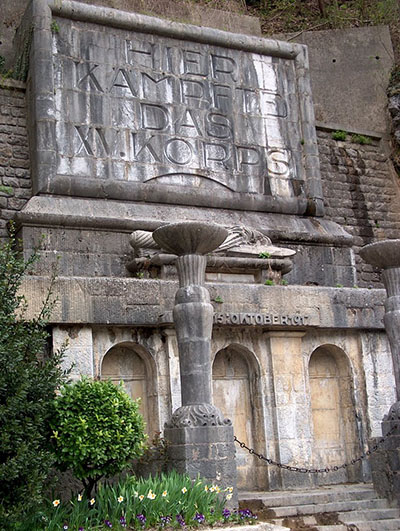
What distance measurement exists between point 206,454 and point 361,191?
9443 millimetres

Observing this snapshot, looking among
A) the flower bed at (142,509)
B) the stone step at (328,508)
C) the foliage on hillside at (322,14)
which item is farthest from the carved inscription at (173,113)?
the flower bed at (142,509)

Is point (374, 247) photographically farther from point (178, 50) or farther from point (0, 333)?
point (178, 50)

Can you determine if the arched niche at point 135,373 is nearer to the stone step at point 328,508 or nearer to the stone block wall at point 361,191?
the stone step at point 328,508

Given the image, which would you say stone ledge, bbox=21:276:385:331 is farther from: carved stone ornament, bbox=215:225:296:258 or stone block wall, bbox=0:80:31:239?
stone block wall, bbox=0:80:31:239

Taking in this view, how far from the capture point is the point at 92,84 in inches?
551

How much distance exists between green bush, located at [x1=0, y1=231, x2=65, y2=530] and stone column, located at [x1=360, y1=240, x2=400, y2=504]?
435cm

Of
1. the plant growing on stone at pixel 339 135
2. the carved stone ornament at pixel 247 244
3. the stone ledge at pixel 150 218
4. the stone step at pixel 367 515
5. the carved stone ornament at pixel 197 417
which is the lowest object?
the stone step at pixel 367 515

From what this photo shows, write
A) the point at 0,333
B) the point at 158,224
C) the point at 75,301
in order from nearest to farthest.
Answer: the point at 0,333
the point at 75,301
the point at 158,224

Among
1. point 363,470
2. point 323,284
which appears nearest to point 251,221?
point 323,284

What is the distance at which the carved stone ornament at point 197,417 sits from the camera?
30.5 ft

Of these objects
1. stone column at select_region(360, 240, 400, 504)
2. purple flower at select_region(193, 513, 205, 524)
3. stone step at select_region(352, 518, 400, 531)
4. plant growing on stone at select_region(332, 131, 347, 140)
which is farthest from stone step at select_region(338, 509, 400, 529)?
plant growing on stone at select_region(332, 131, 347, 140)

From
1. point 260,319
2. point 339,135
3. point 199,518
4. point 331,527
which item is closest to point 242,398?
point 260,319

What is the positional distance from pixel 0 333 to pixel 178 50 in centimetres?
862

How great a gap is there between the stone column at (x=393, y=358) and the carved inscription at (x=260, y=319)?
4.11 ft
